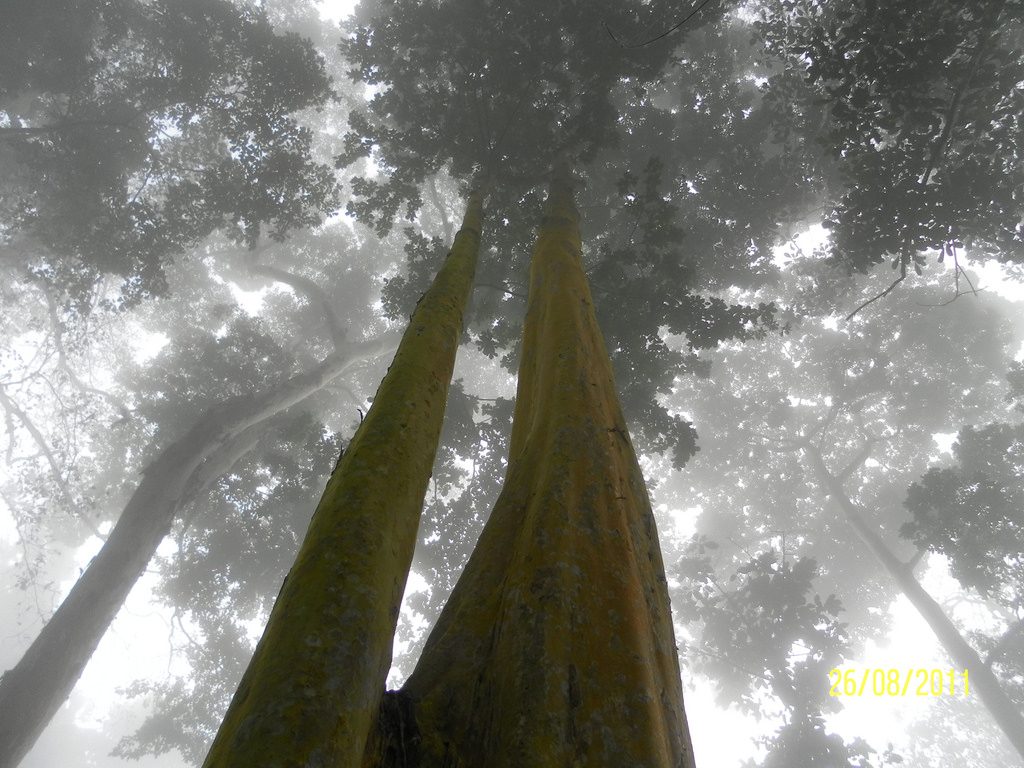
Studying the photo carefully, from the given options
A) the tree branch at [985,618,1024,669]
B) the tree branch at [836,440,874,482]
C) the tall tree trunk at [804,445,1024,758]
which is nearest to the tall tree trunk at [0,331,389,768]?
the tall tree trunk at [804,445,1024,758]

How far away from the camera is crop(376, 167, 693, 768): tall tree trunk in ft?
6.64

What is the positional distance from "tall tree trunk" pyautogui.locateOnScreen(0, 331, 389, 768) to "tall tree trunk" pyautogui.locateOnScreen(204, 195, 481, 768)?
1088 centimetres

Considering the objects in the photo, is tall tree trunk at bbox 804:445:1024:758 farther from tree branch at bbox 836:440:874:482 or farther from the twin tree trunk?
the twin tree trunk

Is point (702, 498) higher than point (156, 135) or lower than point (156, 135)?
higher

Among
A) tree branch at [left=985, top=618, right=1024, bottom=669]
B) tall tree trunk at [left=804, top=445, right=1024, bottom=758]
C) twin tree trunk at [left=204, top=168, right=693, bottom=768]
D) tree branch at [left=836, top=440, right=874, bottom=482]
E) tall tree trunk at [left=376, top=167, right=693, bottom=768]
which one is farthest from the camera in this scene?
tree branch at [left=836, top=440, right=874, bottom=482]

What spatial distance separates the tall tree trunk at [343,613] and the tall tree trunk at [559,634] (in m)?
0.37

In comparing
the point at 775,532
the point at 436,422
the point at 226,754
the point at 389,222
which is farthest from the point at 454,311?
the point at 775,532

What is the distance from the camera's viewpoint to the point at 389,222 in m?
11.3

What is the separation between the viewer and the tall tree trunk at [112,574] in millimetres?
9633

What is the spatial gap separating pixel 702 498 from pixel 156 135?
30.1m

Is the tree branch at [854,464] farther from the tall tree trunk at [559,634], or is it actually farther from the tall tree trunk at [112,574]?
the tall tree trunk at [559,634]

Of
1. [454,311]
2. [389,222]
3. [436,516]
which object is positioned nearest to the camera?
[454,311]

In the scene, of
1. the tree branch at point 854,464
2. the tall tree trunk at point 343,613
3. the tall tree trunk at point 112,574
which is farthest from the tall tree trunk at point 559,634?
the tree branch at point 854,464

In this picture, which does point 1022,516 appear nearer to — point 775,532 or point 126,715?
point 775,532
